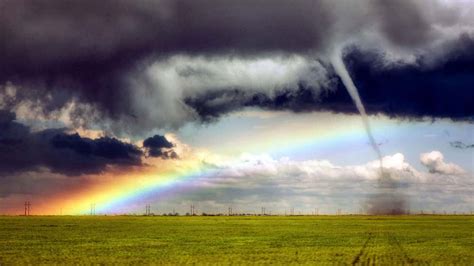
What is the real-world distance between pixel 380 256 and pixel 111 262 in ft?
74.5

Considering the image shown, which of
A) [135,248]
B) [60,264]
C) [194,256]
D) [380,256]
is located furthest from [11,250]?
[380,256]

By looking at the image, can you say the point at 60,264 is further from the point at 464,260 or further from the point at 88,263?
the point at 464,260

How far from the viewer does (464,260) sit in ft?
150

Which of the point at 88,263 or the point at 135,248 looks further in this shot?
the point at 135,248

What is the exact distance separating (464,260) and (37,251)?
39.9 m

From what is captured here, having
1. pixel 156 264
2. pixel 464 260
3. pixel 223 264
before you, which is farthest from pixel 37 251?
pixel 464 260

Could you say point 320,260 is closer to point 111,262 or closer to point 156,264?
point 156,264

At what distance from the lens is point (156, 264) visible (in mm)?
42031

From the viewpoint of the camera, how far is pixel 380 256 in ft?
157

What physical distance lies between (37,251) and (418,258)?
36318 mm

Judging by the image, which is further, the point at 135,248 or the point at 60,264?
the point at 135,248

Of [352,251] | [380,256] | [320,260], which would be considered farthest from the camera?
[352,251]

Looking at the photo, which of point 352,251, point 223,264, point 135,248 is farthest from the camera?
point 135,248

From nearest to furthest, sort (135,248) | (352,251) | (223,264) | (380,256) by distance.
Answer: (223,264) → (380,256) → (352,251) → (135,248)
